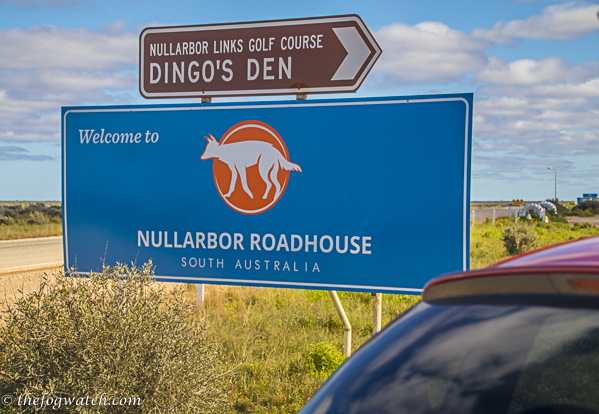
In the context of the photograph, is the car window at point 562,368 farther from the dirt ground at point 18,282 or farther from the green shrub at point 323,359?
the dirt ground at point 18,282

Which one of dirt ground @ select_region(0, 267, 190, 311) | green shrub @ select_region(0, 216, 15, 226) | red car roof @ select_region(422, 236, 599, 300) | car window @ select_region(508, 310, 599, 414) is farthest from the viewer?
green shrub @ select_region(0, 216, 15, 226)

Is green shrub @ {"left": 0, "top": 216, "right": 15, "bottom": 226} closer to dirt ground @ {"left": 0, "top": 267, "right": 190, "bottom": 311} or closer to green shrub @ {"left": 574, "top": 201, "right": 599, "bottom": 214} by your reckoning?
dirt ground @ {"left": 0, "top": 267, "right": 190, "bottom": 311}

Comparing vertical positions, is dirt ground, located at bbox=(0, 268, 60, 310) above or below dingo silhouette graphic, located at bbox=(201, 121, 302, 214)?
below

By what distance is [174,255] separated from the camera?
5.02 metres

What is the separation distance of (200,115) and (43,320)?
8.19 ft

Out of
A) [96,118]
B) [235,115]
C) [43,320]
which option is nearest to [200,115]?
[235,115]

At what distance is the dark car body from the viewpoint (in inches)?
37.9

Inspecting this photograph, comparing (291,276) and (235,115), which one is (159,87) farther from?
(291,276)

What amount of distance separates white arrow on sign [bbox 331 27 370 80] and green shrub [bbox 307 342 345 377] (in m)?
2.47

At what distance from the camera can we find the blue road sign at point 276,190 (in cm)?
445

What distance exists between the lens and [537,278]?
38.2 inches

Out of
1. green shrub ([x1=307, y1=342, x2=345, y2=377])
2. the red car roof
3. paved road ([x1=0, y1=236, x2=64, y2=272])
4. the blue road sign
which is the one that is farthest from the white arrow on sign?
paved road ([x1=0, y1=236, x2=64, y2=272])

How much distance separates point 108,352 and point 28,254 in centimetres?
1408

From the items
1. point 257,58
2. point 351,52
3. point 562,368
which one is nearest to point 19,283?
point 257,58
